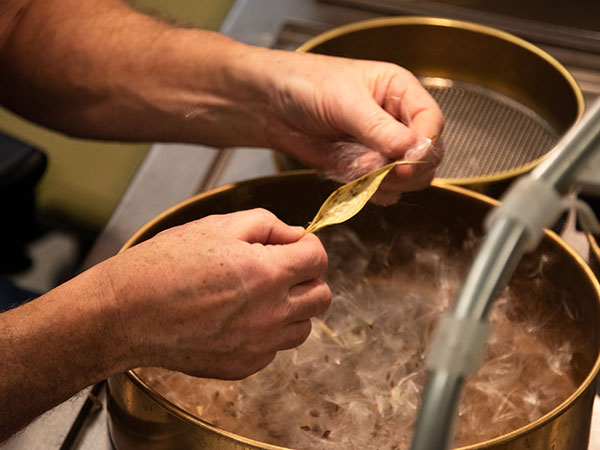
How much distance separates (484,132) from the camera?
968mm

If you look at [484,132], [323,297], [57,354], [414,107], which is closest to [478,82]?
[484,132]

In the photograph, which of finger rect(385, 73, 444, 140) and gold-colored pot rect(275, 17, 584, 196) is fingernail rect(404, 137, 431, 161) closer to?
finger rect(385, 73, 444, 140)

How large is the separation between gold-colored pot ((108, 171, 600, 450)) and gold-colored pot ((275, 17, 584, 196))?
6.1 inches

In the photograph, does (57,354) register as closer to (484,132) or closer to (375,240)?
(375,240)

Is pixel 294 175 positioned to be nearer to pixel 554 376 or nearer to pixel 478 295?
pixel 554 376

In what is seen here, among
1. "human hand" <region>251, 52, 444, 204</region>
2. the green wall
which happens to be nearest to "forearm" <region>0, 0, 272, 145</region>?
"human hand" <region>251, 52, 444, 204</region>

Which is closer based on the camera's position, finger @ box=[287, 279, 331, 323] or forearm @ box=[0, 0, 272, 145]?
finger @ box=[287, 279, 331, 323]

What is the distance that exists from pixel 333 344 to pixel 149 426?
227 millimetres

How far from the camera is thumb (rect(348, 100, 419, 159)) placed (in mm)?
710

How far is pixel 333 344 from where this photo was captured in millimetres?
742

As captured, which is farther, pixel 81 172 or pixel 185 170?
pixel 81 172

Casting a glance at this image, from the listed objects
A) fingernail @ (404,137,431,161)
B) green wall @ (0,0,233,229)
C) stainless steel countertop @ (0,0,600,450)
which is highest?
fingernail @ (404,137,431,161)

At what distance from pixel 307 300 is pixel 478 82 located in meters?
0.54

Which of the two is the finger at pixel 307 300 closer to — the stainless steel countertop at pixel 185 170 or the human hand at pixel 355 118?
the human hand at pixel 355 118
